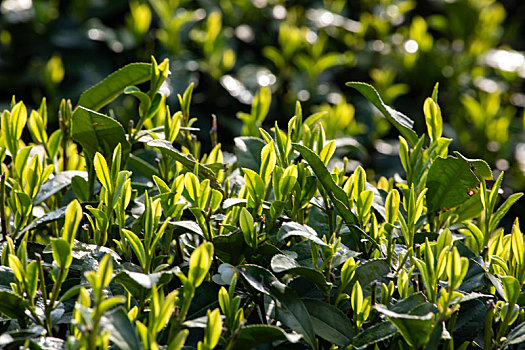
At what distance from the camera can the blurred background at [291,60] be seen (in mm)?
3299

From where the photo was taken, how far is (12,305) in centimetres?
115

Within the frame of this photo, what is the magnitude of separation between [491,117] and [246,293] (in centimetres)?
237

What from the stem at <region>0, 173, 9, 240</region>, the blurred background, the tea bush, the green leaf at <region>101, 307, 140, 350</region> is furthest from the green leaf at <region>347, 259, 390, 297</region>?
the blurred background

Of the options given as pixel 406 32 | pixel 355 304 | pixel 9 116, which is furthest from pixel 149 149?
pixel 406 32

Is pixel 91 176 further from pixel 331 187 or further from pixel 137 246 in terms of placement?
pixel 331 187

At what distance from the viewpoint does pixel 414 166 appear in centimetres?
156

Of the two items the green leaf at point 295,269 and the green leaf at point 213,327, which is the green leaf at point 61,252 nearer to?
the green leaf at point 213,327

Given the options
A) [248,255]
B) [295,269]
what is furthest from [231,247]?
[295,269]

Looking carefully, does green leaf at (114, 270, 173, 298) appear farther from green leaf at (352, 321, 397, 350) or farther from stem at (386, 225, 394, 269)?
stem at (386, 225, 394, 269)

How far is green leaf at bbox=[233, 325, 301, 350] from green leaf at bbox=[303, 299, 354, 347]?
3.9 inches

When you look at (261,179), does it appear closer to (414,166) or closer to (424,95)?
(414,166)

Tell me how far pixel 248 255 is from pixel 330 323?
21 cm

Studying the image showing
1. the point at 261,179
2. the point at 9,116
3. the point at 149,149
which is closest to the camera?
the point at 261,179

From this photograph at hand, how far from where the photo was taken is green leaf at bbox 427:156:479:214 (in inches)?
57.1
